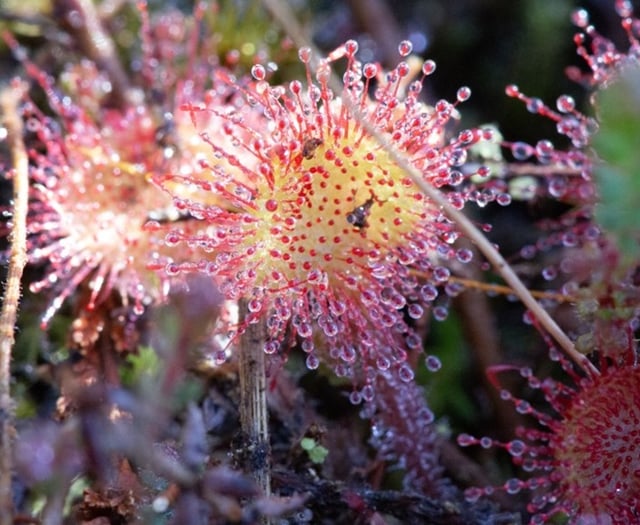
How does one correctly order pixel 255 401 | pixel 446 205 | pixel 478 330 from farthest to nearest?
pixel 478 330 → pixel 255 401 → pixel 446 205

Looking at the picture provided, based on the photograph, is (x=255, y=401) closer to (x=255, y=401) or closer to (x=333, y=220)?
(x=255, y=401)

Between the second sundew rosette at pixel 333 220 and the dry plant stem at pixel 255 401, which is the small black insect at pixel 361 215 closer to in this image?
the second sundew rosette at pixel 333 220

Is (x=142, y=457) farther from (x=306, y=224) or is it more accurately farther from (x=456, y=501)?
(x=456, y=501)

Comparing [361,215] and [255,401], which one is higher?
[361,215]

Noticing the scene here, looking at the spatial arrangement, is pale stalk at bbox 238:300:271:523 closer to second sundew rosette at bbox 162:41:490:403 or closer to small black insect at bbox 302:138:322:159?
second sundew rosette at bbox 162:41:490:403

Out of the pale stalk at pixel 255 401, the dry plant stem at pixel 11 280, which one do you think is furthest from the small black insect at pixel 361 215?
the dry plant stem at pixel 11 280

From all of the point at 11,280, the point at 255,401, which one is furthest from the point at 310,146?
the point at 11,280

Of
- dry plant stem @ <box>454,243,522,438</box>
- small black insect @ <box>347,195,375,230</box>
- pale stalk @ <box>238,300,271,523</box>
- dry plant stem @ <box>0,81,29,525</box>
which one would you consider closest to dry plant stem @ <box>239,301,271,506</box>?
pale stalk @ <box>238,300,271,523</box>
